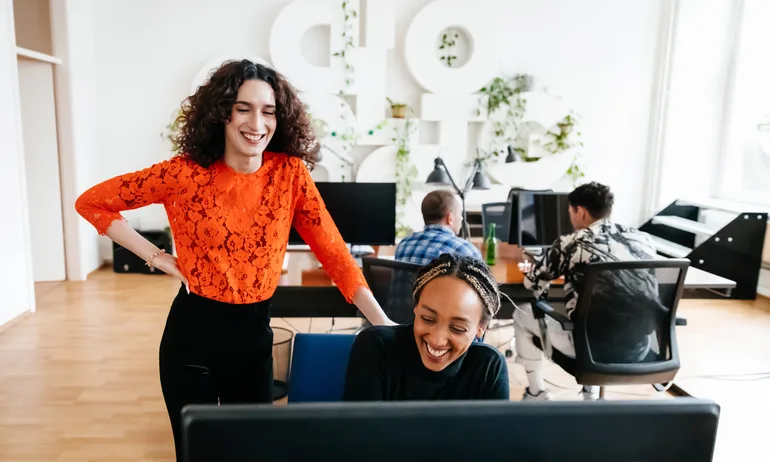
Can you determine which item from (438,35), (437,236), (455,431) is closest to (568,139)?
(438,35)

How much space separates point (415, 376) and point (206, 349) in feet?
1.99

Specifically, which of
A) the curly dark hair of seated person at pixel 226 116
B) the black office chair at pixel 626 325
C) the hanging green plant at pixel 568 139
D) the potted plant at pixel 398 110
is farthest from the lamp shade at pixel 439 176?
the hanging green plant at pixel 568 139

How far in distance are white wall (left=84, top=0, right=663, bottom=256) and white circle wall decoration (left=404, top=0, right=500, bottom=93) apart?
0.50 ft

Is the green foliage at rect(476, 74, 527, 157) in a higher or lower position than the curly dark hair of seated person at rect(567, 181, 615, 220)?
higher

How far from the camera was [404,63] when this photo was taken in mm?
5816

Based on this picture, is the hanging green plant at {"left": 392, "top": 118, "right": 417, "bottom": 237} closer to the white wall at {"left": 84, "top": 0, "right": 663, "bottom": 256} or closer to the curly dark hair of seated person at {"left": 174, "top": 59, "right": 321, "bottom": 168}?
the white wall at {"left": 84, "top": 0, "right": 663, "bottom": 256}

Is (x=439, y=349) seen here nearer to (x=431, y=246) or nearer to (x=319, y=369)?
(x=319, y=369)

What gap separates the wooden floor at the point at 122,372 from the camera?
8.70ft

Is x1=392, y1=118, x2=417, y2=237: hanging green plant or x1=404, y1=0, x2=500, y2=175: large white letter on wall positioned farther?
x1=392, y1=118, x2=417, y2=237: hanging green plant

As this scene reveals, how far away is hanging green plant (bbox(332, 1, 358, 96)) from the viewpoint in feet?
18.4

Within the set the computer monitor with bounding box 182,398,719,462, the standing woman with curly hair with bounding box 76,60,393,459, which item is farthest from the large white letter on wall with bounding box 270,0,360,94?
the computer monitor with bounding box 182,398,719,462

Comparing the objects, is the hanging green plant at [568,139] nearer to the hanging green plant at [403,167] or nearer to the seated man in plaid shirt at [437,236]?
the hanging green plant at [403,167]

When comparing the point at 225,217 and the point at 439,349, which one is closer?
the point at 439,349

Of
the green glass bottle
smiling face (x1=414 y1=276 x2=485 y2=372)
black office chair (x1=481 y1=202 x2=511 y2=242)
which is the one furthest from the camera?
black office chair (x1=481 y1=202 x2=511 y2=242)
